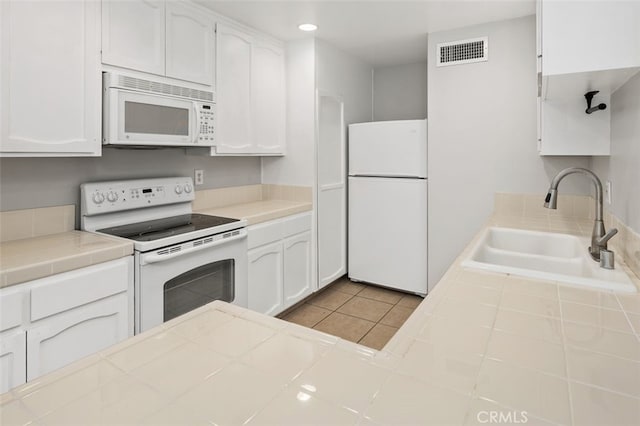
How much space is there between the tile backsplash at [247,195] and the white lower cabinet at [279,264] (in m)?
0.23

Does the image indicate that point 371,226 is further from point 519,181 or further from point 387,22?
point 387,22

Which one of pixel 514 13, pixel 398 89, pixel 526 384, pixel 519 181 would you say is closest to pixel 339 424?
pixel 526 384

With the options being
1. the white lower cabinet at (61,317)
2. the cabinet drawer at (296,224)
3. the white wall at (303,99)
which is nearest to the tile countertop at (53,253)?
the white lower cabinet at (61,317)

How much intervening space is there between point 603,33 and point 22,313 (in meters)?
2.25

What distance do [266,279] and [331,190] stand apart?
1115 millimetres

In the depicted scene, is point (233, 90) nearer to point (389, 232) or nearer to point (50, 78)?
point (50, 78)

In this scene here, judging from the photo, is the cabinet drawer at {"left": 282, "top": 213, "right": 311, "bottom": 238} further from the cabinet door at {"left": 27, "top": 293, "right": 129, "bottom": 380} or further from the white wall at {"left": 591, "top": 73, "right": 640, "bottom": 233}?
the white wall at {"left": 591, "top": 73, "right": 640, "bottom": 233}

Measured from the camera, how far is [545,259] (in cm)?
181

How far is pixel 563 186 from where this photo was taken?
2.79m

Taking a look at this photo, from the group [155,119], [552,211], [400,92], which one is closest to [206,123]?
[155,119]

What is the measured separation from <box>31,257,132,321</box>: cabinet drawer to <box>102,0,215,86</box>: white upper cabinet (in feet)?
3.50

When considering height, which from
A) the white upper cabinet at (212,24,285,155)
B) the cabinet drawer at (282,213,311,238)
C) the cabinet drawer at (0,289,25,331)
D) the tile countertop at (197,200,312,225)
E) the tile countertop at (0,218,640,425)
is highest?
the white upper cabinet at (212,24,285,155)

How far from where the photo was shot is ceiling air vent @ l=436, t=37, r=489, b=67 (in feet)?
9.68

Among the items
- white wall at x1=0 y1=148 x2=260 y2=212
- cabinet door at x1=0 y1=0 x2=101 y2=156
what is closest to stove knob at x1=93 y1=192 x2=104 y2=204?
white wall at x1=0 y1=148 x2=260 y2=212
